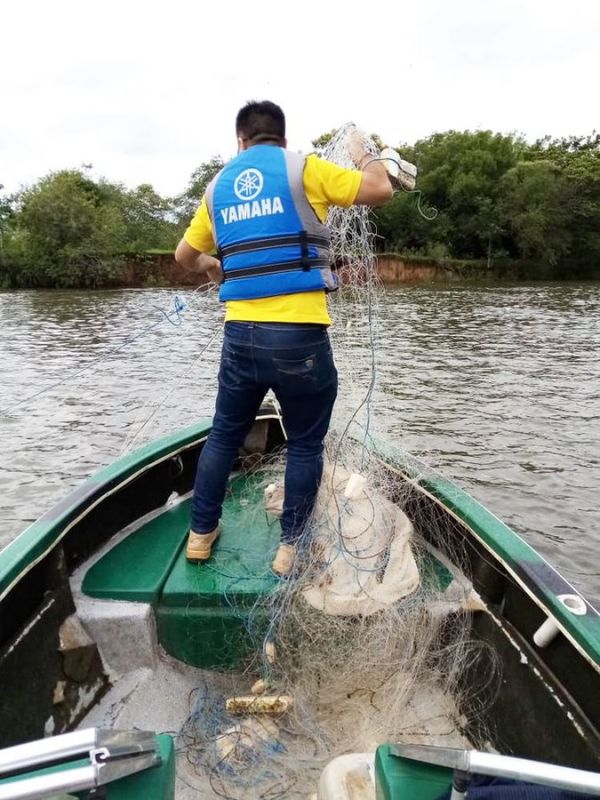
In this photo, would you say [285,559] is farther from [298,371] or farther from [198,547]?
[298,371]

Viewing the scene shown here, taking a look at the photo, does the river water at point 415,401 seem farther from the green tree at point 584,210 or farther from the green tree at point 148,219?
the green tree at point 148,219

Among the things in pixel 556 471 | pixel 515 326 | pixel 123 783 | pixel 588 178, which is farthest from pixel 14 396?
pixel 588 178

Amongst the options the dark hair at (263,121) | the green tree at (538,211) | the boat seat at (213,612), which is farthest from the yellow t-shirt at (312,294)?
the green tree at (538,211)

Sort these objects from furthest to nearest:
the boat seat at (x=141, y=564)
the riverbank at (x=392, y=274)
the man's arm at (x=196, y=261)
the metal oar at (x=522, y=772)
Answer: the riverbank at (x=392, y=274), the man's arm at (x=196, y=261), the boat seat at (x=141, y=564), the metal oar at (x=522, y=772)

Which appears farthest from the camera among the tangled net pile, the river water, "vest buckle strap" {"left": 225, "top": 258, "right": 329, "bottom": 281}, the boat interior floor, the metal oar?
the river water

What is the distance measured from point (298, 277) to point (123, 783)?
1.87m

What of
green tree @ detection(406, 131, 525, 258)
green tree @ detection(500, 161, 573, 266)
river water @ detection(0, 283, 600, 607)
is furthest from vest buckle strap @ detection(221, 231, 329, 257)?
green tree @ detection(500, 161, 573, 266)

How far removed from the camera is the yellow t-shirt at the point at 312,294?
2.55m

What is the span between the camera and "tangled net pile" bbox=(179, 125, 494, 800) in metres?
2.51

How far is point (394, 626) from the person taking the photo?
8.80ft

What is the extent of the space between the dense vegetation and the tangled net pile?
2977cm

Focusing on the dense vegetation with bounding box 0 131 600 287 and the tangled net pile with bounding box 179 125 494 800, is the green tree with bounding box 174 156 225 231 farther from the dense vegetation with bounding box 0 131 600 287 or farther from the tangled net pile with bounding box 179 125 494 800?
the tangled net pile with bounding box 179 125 494 800

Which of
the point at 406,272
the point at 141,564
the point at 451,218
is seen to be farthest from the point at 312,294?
the point at 451,218

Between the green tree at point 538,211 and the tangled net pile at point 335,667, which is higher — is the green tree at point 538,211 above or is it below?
above
